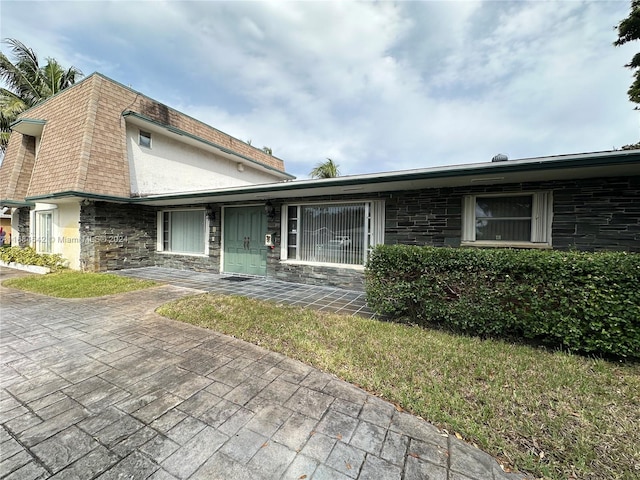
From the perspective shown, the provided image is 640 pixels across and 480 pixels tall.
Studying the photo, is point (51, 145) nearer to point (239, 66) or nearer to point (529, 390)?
point (239, 66)

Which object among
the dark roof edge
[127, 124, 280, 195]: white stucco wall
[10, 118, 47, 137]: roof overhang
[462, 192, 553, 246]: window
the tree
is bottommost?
[462, 192, 553, 246]: window

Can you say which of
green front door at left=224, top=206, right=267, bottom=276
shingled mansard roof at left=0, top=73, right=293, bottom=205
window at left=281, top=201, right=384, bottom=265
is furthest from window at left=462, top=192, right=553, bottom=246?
shingled mansard roof at left=0, top=73, right=293, bottom=205

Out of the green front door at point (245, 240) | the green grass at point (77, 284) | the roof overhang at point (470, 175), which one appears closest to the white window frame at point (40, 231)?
the green grass at point (77, 284)

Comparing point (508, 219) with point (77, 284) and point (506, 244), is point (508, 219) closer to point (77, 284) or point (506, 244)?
point (506, 244)

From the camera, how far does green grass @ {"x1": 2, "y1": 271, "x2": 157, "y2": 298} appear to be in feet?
19.1

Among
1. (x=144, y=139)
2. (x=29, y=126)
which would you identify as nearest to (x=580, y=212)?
(x=144, y=139)

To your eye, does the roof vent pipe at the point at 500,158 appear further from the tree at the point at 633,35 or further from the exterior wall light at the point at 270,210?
the tree at the point at 633,35

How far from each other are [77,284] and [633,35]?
18.1 m

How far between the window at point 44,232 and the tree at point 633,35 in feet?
67.7

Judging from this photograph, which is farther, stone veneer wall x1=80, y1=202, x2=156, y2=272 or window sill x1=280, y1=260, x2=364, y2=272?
stone veneer wall x1=80, y1=202, x2=156, y2=272

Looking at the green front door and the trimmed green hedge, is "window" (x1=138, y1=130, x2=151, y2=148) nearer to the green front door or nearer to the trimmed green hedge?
the green front door

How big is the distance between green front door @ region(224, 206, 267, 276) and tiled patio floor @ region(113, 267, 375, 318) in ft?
1.25

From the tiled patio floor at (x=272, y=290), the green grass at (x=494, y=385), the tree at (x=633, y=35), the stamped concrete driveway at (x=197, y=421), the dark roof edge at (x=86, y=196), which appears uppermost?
the tree at (x=633, y=35)

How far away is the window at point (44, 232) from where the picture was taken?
980 cm
